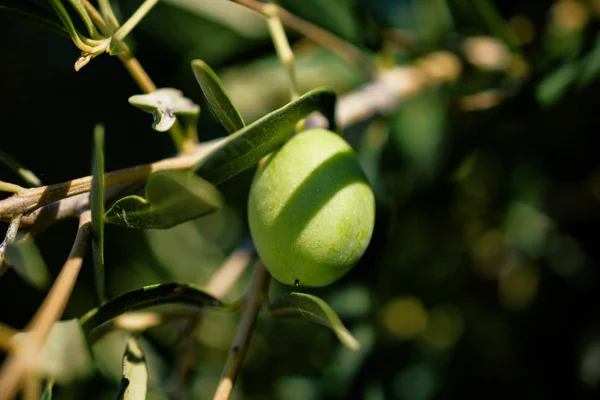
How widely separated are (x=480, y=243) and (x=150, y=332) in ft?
3.15

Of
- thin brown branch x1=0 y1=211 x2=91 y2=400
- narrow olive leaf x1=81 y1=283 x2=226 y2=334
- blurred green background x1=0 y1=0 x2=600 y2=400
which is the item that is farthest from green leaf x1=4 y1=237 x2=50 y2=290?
blurred green background x1=0 y1=0 x2=600 y2=400

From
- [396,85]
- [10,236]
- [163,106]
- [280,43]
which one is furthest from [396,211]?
[10,236]

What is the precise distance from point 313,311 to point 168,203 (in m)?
0.20

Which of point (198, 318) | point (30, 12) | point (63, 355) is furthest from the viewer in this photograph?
point (198, 318)

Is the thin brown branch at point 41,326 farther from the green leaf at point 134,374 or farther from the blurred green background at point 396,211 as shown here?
the blurred green background at point 396,211

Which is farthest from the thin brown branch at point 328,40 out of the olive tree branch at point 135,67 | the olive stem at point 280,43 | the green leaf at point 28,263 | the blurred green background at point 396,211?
the green leaf at point 28,263

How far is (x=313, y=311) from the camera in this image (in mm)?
605

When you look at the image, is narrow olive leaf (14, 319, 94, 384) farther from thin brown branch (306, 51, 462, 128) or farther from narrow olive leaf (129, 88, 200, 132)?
thin brown branch (306, 51, 462, 128)

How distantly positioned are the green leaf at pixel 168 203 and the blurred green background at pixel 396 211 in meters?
0.69

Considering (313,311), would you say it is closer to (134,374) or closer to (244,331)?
(244,331)

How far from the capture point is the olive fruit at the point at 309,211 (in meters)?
0.66

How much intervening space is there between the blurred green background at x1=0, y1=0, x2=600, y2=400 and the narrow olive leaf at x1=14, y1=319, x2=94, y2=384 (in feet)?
2.48

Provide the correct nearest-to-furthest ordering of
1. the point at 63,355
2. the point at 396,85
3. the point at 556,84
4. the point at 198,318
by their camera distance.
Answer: the point at 63,355 → the point at 198,318 → the point at 556,84 → the point at 396,85

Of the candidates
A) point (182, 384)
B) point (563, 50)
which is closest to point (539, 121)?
point (563, 50)
